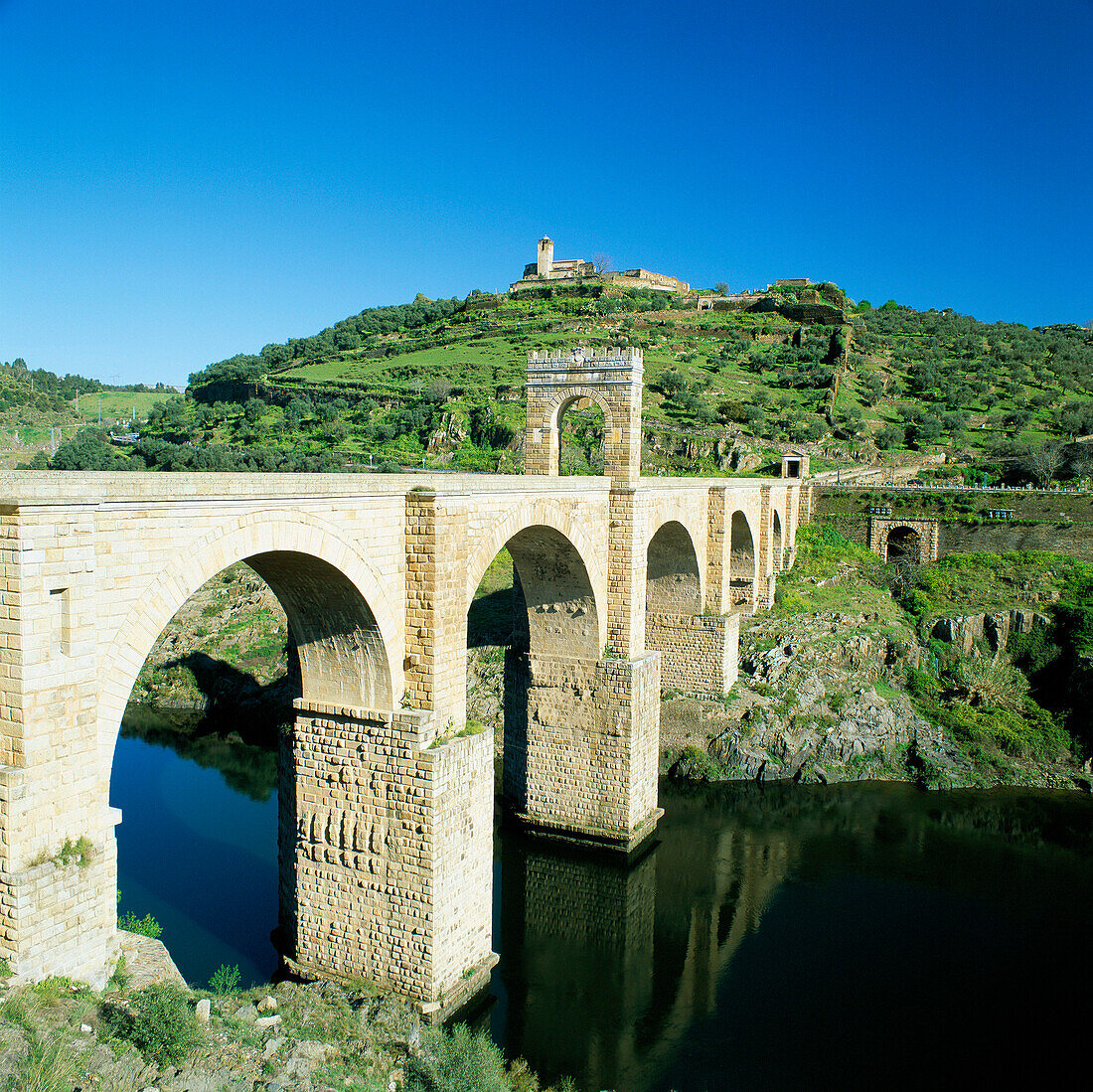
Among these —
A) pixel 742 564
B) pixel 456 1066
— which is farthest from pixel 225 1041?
pixel 742 564

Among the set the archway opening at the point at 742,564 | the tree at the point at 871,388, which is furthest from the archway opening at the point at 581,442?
the tree at the point at 871,388

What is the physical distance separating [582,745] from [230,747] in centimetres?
967

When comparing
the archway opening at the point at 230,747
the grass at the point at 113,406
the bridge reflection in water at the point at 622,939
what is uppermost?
the grass at the point at 113,406

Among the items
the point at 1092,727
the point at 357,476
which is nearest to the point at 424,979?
the point at 357,476

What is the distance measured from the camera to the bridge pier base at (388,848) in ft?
32.0

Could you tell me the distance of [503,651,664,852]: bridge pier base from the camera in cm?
1541

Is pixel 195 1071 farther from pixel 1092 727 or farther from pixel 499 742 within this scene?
pixel 1092 727

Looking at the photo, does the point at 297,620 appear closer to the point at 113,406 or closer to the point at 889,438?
the point at 889,438

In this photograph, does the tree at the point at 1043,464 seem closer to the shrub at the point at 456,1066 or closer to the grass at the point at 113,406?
the shrub at the point at 456,1066

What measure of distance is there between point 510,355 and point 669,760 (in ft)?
116

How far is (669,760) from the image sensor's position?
19516 mm

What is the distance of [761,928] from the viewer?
13641 mm

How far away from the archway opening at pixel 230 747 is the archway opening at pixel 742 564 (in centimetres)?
1273

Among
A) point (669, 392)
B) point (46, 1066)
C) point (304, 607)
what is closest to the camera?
point (46, 1066)
